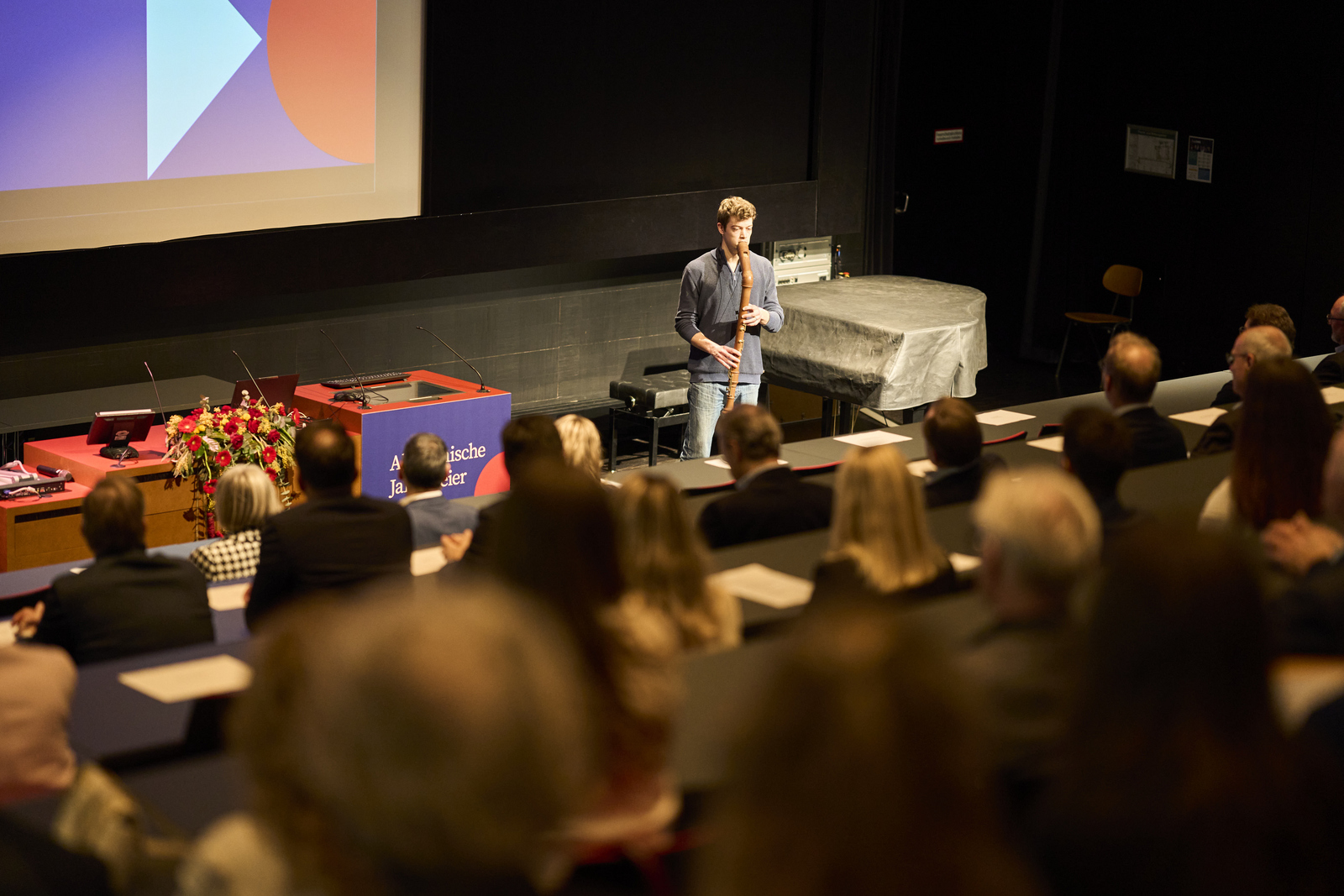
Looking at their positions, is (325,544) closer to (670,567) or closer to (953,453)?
(670,567)

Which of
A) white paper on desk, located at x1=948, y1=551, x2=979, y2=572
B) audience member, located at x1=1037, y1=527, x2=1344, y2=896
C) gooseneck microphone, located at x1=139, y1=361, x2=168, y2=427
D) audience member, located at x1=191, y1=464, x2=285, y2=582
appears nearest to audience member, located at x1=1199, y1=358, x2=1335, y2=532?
white paper on desk, located at x1=948, y1=551, x2=979, y2=572

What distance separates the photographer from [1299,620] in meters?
2.22

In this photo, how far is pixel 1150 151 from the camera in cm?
907

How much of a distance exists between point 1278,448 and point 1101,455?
0.36 meters

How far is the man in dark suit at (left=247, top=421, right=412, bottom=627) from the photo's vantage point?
10.3 ft

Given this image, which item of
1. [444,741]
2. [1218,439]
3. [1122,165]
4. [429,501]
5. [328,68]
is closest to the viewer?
[444,741]

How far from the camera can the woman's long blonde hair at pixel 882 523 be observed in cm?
265

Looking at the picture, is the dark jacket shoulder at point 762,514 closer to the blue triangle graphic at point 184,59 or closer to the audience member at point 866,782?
the audience member at point 866,782

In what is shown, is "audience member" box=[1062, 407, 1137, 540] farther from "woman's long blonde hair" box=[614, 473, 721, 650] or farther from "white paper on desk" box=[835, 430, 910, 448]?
"white paper on desk" box=[835, 430, 910, 448]

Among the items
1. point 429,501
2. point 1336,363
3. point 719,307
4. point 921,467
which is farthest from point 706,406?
point 1336,363

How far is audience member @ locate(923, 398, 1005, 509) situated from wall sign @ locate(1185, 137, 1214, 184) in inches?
230

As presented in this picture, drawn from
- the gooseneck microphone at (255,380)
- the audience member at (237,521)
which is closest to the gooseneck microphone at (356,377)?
the gooseneck microphone at (255,380)

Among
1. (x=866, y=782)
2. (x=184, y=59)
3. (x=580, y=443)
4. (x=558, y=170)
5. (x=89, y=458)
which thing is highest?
(x=184, y=59)

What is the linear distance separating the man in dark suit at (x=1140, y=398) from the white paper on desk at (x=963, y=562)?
1.13 m
